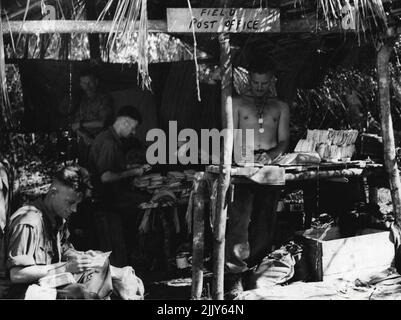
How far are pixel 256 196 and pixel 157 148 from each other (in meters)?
2.41

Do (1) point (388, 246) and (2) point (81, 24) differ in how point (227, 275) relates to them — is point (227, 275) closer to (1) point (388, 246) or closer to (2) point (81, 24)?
(1) point (388, 246)

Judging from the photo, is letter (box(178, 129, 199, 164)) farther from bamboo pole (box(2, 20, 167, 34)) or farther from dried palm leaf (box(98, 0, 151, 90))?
dried palm leaf (box(98, 0, 151, 90))

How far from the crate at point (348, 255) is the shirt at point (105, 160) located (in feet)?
6.53

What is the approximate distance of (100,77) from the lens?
7.60 meters

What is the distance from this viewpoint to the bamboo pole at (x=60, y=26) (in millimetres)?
4492

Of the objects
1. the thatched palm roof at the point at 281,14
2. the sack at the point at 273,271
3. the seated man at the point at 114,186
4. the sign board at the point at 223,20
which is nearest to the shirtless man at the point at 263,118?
the thatched palm roof at the point at 281,14

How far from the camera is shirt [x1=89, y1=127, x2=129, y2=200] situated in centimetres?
561

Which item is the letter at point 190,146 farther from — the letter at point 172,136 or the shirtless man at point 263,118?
the shirtless man at point 263,118

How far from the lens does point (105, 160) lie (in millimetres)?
5613

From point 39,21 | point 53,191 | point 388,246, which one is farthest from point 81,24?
point 388,246

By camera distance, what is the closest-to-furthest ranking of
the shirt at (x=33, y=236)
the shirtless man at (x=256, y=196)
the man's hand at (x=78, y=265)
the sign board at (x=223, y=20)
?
the shirt at (x=33, y=236)
the man's hand at (x=78, y=265)
the sign board at (x=223, y=20)
the shirtless man at (x=256, y=196)

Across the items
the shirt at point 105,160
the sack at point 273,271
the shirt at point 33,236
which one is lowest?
the sack at point 273,271
